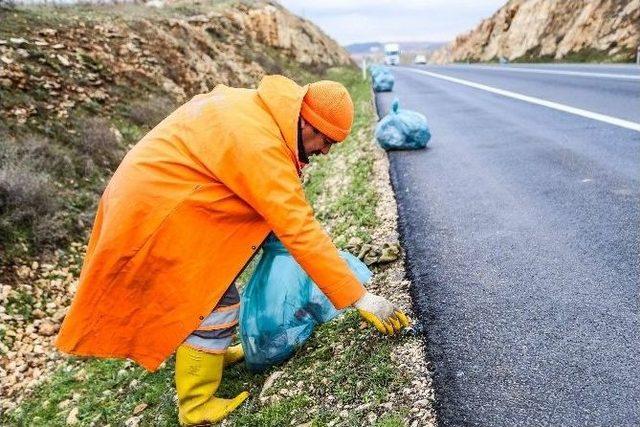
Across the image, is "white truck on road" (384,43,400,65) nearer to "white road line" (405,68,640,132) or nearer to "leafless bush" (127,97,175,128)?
"white road line" (405,68,640,132)

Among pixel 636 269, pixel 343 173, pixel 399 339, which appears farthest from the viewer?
pixel 343 173

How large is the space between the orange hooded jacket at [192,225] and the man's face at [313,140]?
14 centimetres

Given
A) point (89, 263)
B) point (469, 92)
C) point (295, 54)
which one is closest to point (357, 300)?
point (89, 263)

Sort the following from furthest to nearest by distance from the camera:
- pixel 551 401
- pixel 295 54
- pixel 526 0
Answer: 1. pixel 526 0
2. pixel 295 54
3. pixel 551 401

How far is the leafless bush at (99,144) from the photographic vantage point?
295 inches

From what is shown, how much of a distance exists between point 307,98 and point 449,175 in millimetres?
3600

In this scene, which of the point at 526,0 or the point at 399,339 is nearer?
the point at 399,339

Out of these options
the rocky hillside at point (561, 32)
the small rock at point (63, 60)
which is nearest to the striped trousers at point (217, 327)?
the small rock at point (63, 60)

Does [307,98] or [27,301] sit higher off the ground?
[307,98]

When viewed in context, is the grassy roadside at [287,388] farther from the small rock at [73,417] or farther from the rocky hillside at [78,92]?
the rocky hillside at [78,92]

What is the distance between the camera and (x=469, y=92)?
539 inches

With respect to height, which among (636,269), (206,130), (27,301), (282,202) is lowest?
(27,301)

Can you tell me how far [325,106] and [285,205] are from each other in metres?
0.57

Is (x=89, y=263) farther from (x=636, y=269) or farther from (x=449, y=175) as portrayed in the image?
(x=449, y=175)
